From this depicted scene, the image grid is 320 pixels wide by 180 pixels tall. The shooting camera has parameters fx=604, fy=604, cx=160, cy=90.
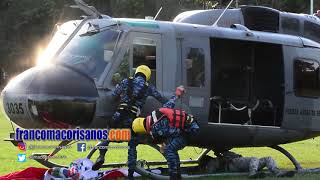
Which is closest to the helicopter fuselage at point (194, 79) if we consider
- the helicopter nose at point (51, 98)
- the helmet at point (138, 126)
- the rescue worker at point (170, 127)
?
the helicopter nose at point (51, 98)

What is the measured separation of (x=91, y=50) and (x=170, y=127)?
6.30 ft

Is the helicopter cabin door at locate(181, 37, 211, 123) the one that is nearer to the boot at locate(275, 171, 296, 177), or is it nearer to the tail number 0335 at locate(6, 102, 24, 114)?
the boot at locate(275, 171, 296, 177)

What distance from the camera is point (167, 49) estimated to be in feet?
34.7

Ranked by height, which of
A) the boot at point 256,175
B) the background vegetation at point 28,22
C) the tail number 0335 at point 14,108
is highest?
the background vegetation at point 28,22

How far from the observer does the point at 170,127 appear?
31.5 ft

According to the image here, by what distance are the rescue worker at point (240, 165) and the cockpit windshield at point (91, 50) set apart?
11.9 feet

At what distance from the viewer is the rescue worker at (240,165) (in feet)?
37.6

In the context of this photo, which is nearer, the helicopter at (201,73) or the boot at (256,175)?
the helicopter at (201,73)

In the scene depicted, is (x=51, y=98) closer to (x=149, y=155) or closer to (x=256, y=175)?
→ (x=256, y=175)

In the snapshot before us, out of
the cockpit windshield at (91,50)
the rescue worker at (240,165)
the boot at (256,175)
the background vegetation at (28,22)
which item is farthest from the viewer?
the background vegetation at (28,22)

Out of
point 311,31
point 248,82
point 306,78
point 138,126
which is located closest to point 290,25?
point 311,31

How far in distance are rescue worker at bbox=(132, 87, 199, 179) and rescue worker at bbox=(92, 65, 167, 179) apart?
10.2 inches

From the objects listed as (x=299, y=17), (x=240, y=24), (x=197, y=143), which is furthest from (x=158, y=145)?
(x=299, y=17)

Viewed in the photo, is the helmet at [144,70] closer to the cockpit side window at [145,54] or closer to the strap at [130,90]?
the strap at [130,90]
